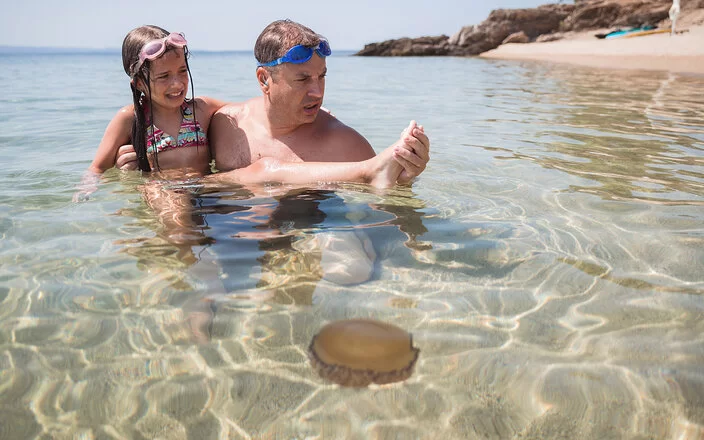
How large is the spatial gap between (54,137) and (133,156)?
3263mm

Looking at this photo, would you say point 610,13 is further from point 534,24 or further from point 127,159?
point 127,159

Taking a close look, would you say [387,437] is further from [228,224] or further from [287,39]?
[287,39]

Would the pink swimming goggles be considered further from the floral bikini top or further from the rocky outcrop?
the rocky outcrop

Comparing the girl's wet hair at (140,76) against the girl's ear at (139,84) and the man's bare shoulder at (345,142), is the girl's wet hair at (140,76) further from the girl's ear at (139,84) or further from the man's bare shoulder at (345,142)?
the man's bare shoulder at (345,142)

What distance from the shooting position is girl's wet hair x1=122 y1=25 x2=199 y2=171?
12.3 ft

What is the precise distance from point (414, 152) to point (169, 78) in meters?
1.98

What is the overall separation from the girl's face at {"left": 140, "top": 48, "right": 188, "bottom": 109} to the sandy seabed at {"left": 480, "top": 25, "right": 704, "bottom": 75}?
15.9m

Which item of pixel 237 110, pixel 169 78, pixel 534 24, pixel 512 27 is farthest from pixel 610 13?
pixel 169 78

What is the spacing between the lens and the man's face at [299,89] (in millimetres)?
3473

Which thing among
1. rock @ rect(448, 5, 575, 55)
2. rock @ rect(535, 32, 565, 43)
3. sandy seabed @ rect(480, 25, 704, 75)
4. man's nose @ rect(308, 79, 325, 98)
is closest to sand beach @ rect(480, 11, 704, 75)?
sandy seabed @ rect(480, 25, 704, 75)

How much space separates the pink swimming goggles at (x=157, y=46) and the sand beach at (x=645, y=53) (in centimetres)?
1566

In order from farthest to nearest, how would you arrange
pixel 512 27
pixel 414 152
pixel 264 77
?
pixel 512 27 → pixel 264 77 → pixel 414 152

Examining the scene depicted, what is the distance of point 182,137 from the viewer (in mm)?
4086

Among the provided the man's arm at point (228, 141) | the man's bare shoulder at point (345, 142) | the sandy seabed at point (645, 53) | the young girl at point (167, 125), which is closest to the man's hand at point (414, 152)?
the young girl at point (167, 125)
